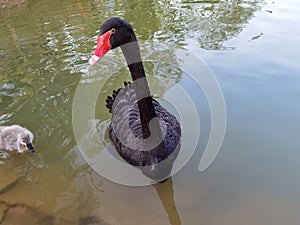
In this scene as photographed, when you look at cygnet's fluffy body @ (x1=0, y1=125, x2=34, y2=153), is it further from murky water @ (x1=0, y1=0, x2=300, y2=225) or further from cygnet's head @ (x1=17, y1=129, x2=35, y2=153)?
murky water @ (x1=0, y1=0, x2=300, y2=225)

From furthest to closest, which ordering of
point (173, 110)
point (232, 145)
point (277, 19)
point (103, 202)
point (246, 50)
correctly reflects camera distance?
point (277, 19), point (246, 50), point (173, 110), point (232, 145), point (103, 202)

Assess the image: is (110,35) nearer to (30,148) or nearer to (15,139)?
(30,148)

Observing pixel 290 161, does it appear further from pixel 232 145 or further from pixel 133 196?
pixel 133 196

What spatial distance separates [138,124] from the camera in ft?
9.29

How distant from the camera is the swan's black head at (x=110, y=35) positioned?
79.7 inches

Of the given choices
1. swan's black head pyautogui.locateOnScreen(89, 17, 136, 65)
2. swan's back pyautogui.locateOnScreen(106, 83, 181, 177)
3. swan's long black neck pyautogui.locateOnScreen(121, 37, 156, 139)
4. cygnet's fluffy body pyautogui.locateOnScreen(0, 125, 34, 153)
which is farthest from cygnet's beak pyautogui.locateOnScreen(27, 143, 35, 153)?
swan's black head pyautogui.locateOnScreen(89, 17, 136, 65)

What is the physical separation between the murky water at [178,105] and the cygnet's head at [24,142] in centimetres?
10

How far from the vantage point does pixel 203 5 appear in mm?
7102

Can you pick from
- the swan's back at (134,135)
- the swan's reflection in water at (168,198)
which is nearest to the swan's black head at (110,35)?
the swan's back at (134,135)

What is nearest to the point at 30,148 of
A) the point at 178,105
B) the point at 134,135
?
the point at 134,135

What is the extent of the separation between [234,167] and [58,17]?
605 centimetres

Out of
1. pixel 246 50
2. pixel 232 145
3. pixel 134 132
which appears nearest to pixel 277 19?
pixel 246 50

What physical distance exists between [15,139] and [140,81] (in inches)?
61.3

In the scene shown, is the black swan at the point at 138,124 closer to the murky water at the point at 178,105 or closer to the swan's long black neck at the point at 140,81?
the swan's long black neck at the point at 140,81
